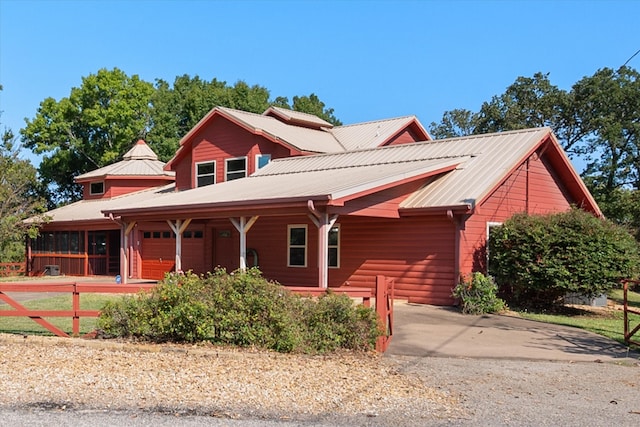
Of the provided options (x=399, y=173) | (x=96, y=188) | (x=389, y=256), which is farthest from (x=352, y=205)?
(x=96, y=188)

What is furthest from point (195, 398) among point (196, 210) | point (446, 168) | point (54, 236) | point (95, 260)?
point (54, 236)

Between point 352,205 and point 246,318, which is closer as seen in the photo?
point 246,318

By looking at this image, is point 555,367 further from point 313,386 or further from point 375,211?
point 375,211

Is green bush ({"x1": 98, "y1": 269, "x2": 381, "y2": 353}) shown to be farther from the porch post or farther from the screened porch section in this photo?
the porch post

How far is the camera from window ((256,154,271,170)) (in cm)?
2445

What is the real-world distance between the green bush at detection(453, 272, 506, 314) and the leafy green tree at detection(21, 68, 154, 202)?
36240mm

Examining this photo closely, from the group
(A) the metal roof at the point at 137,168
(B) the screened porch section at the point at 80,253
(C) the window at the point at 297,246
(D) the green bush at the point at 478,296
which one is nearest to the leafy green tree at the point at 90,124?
(A) the metal roof at the point at 137,168

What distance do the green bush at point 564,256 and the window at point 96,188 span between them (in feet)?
82.6

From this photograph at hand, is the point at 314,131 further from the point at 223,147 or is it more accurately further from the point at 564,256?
the point at 564,256

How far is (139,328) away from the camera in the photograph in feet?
32.5

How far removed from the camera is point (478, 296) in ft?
50.2

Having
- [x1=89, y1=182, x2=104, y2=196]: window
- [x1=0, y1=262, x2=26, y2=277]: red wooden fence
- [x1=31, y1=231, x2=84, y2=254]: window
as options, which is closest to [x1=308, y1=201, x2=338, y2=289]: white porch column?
[x1=31, y1=231, x2=84, y2=254]: window

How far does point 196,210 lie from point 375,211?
519 cm

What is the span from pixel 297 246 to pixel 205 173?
24.8ft
